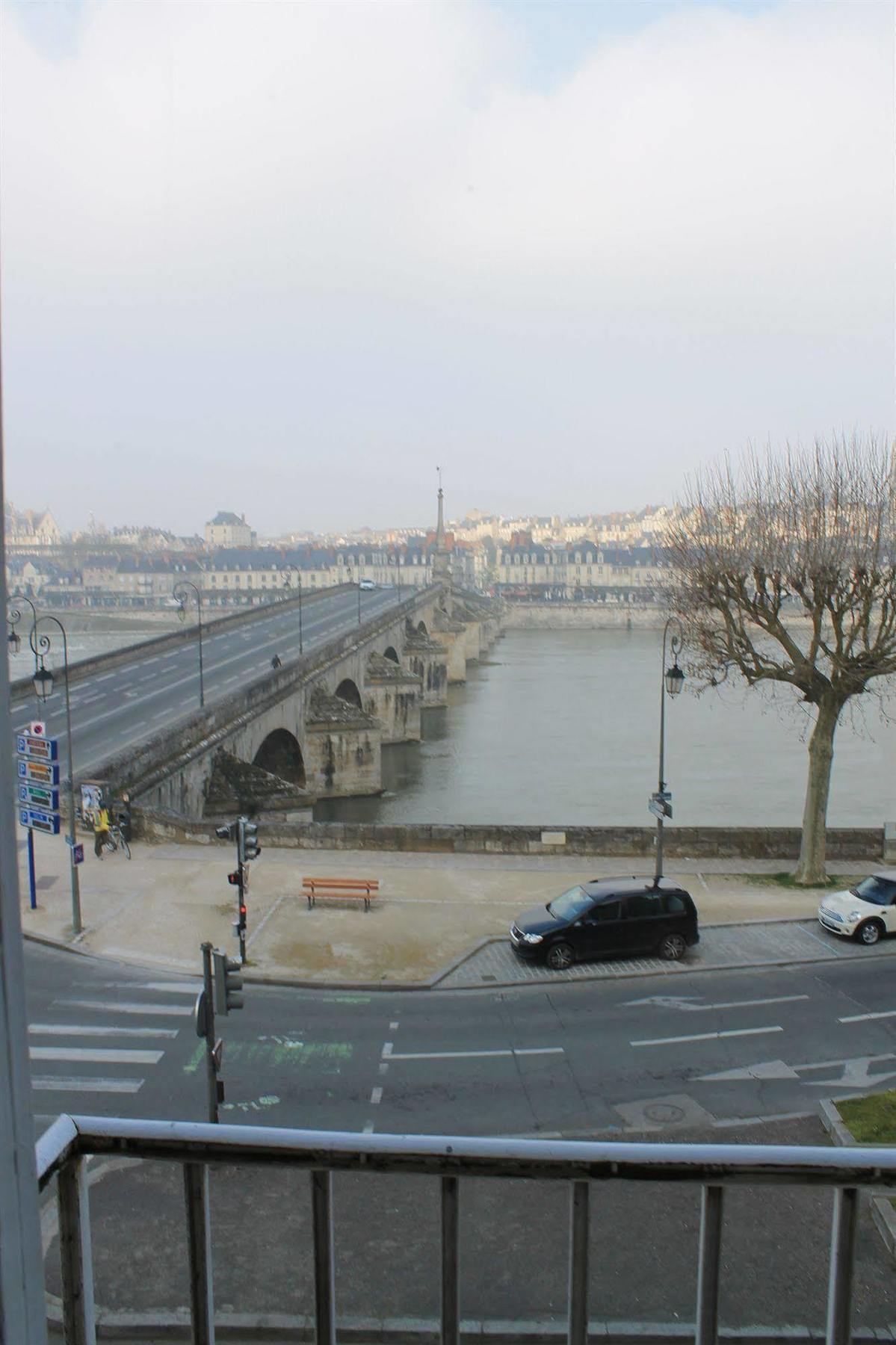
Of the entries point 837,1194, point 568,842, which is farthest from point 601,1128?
point 568,842

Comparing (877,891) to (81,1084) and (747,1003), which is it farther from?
(81,1084)

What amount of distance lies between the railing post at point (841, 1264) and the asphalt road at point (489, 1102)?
1730 mm

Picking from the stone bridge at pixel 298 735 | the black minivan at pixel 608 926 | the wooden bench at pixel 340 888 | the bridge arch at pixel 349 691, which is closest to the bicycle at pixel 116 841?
the stone bridge at pixel 298 735

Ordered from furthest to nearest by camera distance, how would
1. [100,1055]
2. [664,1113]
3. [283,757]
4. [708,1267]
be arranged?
[283,757], [100,1055], [664,1113], [708,1267]

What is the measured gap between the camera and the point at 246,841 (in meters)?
15.0

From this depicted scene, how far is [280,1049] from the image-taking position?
11.6m

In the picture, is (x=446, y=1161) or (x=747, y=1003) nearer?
(x=446, y=1161)

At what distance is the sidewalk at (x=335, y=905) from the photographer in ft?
48.0

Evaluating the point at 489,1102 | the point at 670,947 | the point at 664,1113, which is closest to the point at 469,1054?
the point at 489,1102

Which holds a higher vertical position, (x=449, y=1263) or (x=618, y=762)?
(x=449, y=1263)

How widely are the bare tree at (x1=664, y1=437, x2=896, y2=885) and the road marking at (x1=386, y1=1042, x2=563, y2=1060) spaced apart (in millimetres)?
8066

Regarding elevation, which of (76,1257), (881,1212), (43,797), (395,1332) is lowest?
(881,1212)

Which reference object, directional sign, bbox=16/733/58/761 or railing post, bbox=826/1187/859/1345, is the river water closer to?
directional sign, bbox=16/733/58/761

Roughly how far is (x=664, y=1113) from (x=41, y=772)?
34.0ft
